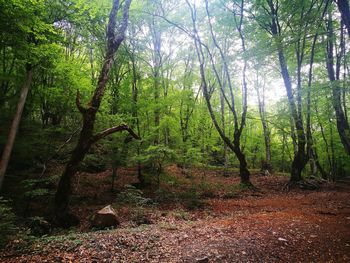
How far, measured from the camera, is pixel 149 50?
17.8 meters

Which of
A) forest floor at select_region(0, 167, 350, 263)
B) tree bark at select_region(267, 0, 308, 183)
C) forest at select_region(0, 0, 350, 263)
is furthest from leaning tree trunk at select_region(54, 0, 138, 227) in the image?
tree bark at select_region(267, 0, 308, 183)

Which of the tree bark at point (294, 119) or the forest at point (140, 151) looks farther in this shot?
the tree bark at point (294, 119)

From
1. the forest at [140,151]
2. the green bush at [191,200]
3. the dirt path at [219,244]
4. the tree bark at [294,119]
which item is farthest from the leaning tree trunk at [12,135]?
the tree bark at [294,119]

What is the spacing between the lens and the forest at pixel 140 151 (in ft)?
16.4

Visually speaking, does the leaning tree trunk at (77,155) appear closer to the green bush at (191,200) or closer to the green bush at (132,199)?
the green bush at (132,199)

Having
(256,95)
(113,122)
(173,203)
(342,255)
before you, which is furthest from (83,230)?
(256,95)

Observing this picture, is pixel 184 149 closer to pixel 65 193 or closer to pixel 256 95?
pixel 65 193

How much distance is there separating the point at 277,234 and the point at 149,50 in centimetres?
1621

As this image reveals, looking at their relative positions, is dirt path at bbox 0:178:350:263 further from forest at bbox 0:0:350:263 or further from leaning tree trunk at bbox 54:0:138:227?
leaning tree trunk at bbox 54:0:138:227

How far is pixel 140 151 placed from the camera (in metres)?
12.3

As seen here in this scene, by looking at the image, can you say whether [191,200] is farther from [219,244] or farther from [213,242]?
[219,244]

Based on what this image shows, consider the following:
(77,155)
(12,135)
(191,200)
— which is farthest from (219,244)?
(12,135)

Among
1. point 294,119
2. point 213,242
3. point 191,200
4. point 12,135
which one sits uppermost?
point 294,119

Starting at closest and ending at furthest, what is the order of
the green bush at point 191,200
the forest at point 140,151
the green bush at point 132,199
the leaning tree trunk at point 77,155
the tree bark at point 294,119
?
the forest at point 140,151, the leaning tree trunk at point 77,155, the green bush at point 132,199, the green bush at point 191,200, the tree bark at point 294,119
